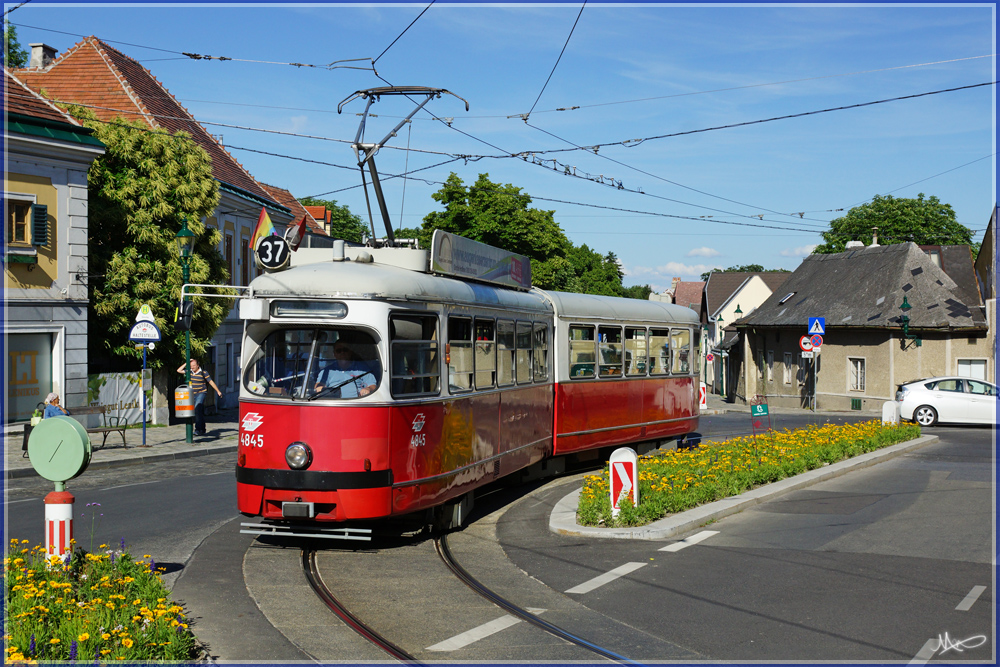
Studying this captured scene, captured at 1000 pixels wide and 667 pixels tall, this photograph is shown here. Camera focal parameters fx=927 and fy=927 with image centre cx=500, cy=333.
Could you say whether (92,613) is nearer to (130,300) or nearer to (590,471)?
(590,471)

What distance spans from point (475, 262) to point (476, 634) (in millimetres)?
6066

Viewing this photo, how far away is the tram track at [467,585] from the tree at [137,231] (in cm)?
1642

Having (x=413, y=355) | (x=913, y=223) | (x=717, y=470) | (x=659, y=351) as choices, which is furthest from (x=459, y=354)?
(x=913, y=223)

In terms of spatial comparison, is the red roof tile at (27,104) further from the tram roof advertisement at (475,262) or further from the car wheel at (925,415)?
the car wheel at (925,415)

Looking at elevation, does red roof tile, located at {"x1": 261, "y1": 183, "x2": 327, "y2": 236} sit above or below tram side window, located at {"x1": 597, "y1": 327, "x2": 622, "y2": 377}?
above

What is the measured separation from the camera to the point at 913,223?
65.8 m

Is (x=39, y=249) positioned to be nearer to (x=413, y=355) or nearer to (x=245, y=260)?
(x=245, y=260)

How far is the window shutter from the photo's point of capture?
70.7ft

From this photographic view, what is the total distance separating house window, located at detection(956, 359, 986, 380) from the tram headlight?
114 ft

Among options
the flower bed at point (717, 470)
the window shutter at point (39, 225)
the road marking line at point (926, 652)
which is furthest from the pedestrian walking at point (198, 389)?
the road marking line at point (926, 652)

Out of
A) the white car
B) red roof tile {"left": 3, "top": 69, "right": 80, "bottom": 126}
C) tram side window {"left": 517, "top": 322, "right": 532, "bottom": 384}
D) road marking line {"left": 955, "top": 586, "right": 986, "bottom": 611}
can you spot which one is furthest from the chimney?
road marking line {"left": 955, "top": 586, "right": 986, "bottom": 611}

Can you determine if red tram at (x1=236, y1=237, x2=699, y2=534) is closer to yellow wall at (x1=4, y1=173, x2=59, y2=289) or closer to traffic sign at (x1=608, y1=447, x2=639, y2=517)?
traffic sign at (x1=608, y1=447, x2=639, y2=517)

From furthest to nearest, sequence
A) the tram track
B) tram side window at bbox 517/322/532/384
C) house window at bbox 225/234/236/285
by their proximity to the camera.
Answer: house window at bbox 225/234/236/285
tram side window at bbox 517/322/532/384
the tram track

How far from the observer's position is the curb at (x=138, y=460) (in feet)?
53.7
